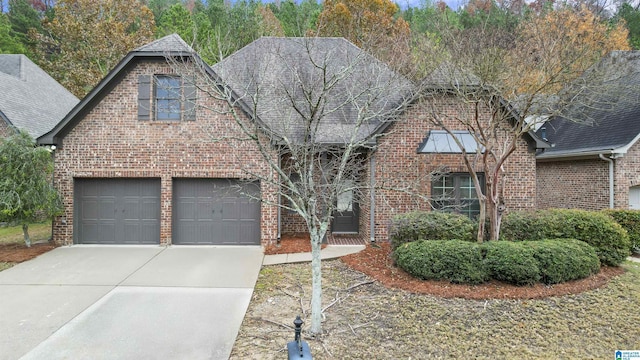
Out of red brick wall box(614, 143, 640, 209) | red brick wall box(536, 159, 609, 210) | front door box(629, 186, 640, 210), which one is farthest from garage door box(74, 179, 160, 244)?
front door box(629, 186, 640, 210)

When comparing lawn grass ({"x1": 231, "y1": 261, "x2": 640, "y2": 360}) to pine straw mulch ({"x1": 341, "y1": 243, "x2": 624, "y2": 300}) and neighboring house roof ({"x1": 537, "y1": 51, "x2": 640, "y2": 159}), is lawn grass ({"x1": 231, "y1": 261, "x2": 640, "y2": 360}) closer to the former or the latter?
pine straw mulch ({"x1": 341, "y1": 243, "x2": 624, "y2": 300})

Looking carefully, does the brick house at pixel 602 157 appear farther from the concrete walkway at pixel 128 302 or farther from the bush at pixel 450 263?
the concrete walkway at pixel 128 302

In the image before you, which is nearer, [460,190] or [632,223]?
[632,223]

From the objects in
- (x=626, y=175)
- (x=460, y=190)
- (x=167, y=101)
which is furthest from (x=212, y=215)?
(x=626, y=175)

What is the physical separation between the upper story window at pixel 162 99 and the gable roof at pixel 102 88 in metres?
0.52

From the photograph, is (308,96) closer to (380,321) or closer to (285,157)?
(380,321)

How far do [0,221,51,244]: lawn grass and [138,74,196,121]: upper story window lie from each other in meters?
4.97

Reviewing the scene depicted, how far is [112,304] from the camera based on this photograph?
591 cm

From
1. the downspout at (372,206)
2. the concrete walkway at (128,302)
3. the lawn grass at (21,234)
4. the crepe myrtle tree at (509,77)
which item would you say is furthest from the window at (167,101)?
the crepe myrtle tree at (509,77)

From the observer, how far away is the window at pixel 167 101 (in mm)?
10039

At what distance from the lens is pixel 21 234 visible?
457 inches

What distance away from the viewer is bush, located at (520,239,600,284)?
6.46m

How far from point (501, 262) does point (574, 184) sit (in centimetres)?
884

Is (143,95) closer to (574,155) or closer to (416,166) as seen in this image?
(416,166)
